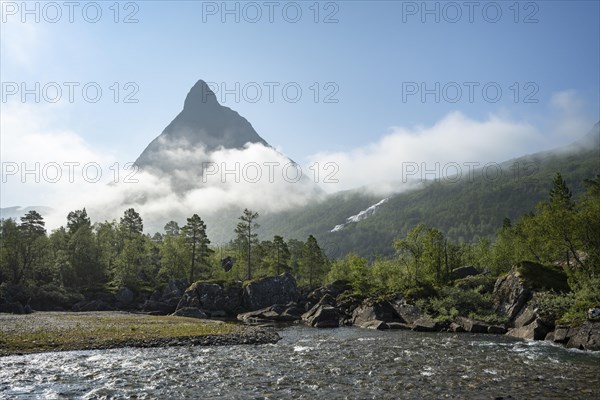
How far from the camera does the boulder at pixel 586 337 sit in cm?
3669

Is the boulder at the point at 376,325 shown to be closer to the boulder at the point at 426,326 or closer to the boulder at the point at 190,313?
the boulder at the point at 426,326

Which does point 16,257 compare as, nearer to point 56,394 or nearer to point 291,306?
point 291,306

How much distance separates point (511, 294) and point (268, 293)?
5379 centimetres

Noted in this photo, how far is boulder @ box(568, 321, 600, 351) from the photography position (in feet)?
120

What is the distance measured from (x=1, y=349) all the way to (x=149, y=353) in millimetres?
11346

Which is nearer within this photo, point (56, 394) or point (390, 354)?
point (56, 394)

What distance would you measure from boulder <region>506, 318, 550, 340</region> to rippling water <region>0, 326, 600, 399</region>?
6.65 meters

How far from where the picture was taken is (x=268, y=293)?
9650 cm

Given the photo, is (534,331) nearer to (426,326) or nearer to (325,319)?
(426,326)

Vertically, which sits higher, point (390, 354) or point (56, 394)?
point (56, 394)

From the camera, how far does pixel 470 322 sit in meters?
54.0

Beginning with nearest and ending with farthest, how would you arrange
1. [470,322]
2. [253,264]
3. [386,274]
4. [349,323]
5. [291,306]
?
[470,322] → [349,323] → [291,306] → [386,274] → [253,264]

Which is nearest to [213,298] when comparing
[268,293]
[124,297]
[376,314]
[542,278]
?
[268,293]

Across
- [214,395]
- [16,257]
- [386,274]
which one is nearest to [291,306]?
[386,274]
